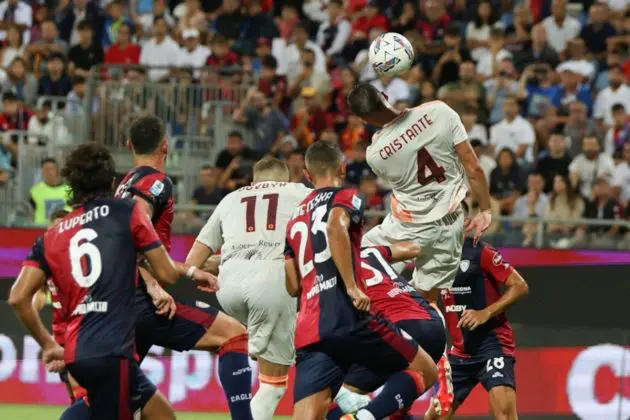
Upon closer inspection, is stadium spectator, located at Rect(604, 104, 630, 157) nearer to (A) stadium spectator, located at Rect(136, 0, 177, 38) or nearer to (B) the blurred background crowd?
(B) the blurred background crowd

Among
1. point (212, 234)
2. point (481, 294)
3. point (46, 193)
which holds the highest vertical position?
point (212, 234)

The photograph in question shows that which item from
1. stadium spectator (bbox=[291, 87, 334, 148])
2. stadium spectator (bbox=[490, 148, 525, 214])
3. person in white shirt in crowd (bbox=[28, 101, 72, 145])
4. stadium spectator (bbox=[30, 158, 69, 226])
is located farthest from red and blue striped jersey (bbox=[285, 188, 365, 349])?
person in white shirt in crowd (bbox=[28, 101, 72, 145])

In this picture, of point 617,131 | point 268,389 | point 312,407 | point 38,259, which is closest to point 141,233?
point 38,259

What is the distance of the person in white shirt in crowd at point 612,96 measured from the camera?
17797mm

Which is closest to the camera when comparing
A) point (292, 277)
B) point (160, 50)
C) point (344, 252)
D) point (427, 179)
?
point (344, 252)

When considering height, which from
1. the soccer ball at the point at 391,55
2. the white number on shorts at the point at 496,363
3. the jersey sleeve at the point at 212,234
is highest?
the soccer ball at the point at 391,55

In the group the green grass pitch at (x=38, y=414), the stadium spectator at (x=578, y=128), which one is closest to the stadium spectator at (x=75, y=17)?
the stadium spectator at (x=578, y=128)

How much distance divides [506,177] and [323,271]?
28.2ft

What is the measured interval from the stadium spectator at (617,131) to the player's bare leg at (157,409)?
33.1 feet

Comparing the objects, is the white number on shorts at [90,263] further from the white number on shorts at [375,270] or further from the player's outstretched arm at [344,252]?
the white number on shorts at [375,270]

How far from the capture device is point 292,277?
8781 mm

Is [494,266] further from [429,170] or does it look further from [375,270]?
[375,270]

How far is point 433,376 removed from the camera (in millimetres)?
8805

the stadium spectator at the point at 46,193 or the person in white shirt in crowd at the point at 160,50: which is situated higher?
the person in white shirt in crowd at the point at 160,50
